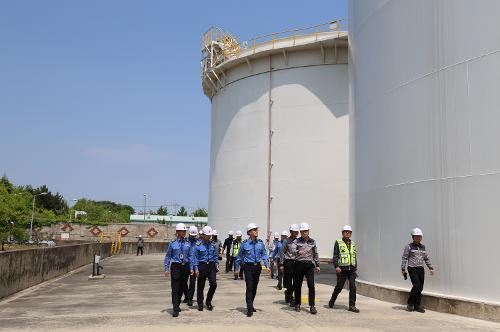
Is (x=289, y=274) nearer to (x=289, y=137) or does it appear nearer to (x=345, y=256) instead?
(x=345, y=256)

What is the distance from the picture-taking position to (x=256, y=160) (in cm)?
2528

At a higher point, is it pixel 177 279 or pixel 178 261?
pixel 178 261

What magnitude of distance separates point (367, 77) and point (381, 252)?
173 inches

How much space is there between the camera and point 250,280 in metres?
9.73

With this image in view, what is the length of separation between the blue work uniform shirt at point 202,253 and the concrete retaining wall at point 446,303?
4069 millimetres

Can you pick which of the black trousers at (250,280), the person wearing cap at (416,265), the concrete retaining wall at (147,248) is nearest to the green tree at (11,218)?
the concrete retaining wall at (147,248)

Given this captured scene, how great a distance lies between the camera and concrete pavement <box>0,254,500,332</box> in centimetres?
837

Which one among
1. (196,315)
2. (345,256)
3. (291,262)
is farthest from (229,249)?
(196,315)

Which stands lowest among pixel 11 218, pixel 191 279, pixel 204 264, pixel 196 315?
pixel 196 315

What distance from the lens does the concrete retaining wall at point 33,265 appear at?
1282 cm

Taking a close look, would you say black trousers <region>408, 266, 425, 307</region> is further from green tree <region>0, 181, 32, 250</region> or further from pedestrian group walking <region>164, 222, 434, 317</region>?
green tree <region>0, 181, 32, 250</region>

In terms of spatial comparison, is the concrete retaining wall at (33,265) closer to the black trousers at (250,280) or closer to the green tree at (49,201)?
the black trousers at (250,280)

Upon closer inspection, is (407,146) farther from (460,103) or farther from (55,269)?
(55,269)

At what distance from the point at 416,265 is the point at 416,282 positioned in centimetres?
32
